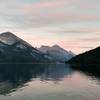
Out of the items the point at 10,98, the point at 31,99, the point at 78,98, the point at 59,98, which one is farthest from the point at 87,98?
the point at 10,98

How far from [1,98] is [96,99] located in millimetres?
21132

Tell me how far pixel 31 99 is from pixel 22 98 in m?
2.50

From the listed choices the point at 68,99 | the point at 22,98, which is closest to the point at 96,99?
the point at 68,99

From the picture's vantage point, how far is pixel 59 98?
5781cm

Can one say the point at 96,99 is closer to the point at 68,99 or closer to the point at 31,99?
the point at 68,99

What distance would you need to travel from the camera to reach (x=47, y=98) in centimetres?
5788

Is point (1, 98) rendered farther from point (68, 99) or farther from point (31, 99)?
point (68, 99)

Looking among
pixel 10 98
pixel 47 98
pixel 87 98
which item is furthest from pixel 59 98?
pixel 10 98

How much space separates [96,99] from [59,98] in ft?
26.8

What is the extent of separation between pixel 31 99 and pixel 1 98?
705cm

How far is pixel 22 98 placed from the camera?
2270 inches

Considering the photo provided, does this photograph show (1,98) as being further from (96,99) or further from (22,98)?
(96,99)

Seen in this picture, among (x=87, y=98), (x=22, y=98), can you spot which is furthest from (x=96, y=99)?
(x=22, y=98)

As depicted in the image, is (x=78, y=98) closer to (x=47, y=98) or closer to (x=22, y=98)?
(x=47, y=98)
